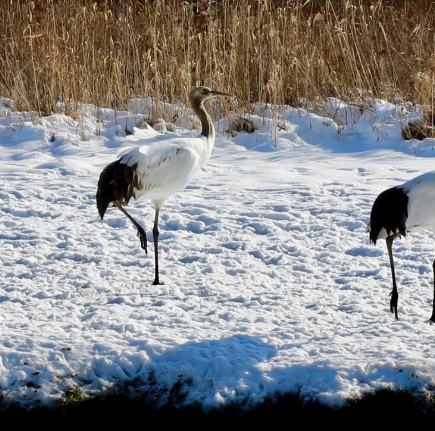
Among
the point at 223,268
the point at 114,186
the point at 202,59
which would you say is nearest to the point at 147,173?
the point at 114,186

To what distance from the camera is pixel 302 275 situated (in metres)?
5.08

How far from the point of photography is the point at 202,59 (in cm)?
887

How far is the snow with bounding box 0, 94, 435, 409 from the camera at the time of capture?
3.70m

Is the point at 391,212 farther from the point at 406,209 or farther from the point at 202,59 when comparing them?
the point at 202,59

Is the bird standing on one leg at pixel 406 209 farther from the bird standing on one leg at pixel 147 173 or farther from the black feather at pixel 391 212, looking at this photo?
the bird standing on one leg at pixel 147 173

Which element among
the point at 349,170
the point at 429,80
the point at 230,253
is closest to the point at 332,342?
the point at 230,253

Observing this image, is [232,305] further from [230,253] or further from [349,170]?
[349,170]

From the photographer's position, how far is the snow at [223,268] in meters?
3.70

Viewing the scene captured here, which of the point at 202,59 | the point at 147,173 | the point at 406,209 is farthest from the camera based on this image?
the point at 202,59

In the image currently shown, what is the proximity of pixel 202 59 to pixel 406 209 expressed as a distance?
15.7ft

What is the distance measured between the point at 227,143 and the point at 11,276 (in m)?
3.58

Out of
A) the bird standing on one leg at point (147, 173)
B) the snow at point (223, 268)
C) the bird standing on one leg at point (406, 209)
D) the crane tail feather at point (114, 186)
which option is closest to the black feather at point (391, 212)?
the bird standing on one leg at point (406, 209)

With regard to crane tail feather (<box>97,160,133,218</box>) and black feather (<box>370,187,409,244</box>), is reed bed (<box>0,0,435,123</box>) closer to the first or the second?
crane tail feather (<box>97,160,133,218</box>)

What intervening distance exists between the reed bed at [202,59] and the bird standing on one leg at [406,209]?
3791mm
